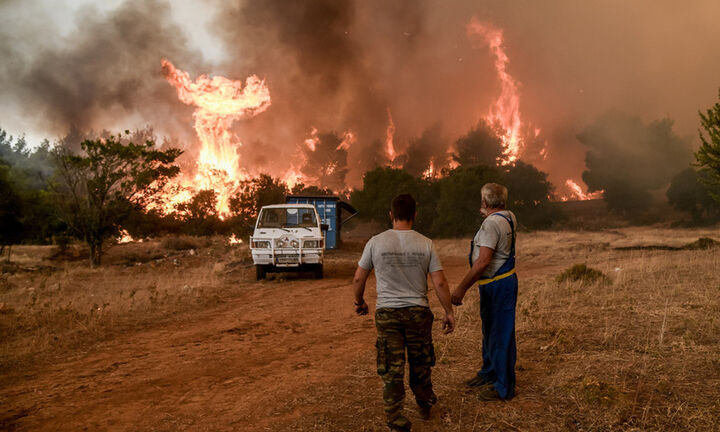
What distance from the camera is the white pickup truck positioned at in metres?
13.1

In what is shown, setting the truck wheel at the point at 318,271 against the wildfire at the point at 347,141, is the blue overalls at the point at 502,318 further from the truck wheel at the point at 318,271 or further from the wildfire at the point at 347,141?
the wildfire at the point at 347,141

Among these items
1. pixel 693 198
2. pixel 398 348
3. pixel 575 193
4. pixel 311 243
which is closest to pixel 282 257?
pixel 311 243

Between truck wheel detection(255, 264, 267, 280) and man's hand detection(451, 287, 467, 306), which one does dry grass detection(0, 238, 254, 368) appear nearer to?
truck wheel detection(255, 264, 267, 280)

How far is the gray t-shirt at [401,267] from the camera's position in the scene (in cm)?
350

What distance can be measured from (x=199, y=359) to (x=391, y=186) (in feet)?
146

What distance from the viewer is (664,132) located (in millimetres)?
60844

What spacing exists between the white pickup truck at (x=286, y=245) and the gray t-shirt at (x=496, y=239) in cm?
969

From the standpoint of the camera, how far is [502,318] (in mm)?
4035

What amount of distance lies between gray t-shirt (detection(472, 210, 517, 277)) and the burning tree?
19.4 metres

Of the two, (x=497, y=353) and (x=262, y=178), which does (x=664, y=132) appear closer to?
(x=262, y=178)

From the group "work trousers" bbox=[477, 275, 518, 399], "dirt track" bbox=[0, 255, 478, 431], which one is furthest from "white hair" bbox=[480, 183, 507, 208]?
"dirt track" bbox=[0, 255, 478, 431]

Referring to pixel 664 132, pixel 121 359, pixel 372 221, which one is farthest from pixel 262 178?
pixel 664 132

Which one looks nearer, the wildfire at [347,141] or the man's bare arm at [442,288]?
the man's bare arm at [442,288]

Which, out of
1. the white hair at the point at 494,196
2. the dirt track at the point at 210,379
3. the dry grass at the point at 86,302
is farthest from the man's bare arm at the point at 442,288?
the dry grass at the point at 86,302
